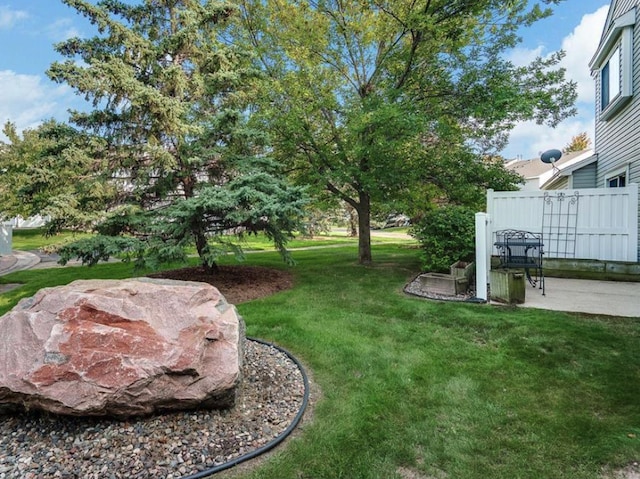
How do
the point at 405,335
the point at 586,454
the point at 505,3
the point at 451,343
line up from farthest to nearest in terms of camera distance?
the point at 505,3
the point at 405,335
the point at 451,343
the point at 586,454

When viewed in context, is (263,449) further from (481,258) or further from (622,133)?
(622,133)

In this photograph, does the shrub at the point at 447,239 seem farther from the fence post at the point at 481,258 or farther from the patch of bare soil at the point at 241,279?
the patch of bare soil at the point at 241,279

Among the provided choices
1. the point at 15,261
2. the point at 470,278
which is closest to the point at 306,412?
the point at 470,278

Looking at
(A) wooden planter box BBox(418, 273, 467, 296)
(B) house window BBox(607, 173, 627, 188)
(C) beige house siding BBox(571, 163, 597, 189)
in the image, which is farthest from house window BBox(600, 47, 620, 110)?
(A) wooden planter box BBox(418, 273, 467, 296)

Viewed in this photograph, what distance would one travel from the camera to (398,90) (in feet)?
24.0

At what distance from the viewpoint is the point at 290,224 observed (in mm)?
6176

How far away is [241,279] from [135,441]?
5274mm

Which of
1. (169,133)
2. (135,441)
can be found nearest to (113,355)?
(135,441)

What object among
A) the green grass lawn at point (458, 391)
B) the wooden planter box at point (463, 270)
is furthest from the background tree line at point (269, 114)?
the green grass lawn at point (458, 391)

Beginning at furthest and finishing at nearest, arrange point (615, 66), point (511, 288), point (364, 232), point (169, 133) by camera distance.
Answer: point (364, 232) → point (615, 66) → point (169, 133) → point (511, 288)

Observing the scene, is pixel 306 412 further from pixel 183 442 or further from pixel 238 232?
pixel 238 232

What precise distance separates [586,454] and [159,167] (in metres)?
6.91

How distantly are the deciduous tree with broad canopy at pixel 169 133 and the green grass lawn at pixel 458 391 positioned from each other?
193cm

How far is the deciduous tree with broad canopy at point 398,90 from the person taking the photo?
22.9ft
